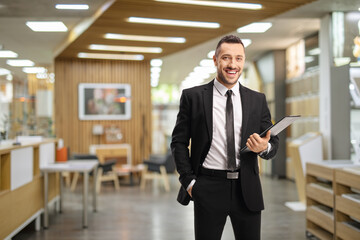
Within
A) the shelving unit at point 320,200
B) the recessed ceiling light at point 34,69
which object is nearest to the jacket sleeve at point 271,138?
the shelving unit at point 320,200

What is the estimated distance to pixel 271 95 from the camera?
10.9 metres

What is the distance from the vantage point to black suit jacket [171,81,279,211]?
2180 mm

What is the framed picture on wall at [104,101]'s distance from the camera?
10695mm

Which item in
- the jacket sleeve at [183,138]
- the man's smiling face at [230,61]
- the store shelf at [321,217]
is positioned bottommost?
the store shelf at [321,217]

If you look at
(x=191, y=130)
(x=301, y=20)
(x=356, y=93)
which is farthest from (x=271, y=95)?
(x=191, y=130)

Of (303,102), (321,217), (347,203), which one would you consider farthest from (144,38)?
(347,203)

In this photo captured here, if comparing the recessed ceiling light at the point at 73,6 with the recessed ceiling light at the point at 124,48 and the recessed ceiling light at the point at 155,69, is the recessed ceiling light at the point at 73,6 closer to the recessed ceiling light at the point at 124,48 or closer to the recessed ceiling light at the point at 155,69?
the recessed ceiling light at the point at 124,48

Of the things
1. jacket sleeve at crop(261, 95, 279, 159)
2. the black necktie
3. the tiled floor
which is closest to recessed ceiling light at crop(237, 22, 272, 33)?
the tiled floor

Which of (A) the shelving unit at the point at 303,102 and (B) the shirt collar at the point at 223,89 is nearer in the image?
(B) the shirt collar at the point at 223,89

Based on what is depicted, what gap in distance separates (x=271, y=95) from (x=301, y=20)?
3.38 meters

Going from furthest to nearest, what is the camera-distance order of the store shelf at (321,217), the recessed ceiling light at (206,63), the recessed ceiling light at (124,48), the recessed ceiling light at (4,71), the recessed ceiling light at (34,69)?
the recessed ceiling light at (206,63)
the recessed ceiling light at (124,48)
the recessed ceiling light at (34,69)
the recessed ceiling light at (4,71)
the store shelf at (321,217)

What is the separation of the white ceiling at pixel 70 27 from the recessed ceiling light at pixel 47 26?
0.11 m

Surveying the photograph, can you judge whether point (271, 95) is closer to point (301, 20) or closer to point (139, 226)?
point (301, 20)

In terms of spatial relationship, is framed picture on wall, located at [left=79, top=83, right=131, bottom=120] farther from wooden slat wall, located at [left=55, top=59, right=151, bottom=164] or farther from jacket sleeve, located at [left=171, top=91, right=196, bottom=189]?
jacket sleeve, located at [left=171, top=91, right=196, bottom=189]
